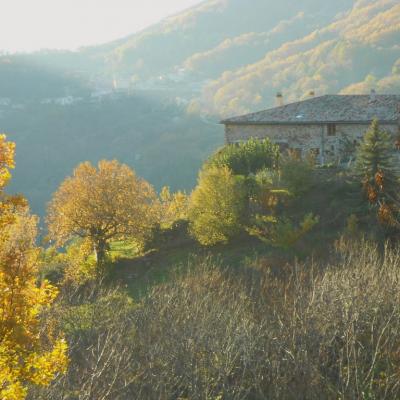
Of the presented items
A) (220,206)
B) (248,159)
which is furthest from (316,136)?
(220,206)

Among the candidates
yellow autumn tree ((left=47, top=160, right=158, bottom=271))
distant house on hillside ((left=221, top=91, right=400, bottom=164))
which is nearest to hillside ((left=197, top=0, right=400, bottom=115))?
distant house on hillside ((left=221, top=91, right=400, bottom=164))

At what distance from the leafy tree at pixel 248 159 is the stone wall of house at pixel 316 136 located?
14.2 feet

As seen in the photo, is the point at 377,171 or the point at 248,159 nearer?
the point at 377,171

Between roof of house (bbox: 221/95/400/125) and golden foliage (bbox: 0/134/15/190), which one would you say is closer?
golden foliage (bbox: 0/134/15/190)

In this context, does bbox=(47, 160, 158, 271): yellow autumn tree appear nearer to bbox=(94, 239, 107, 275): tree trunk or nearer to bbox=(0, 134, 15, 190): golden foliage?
bbox=(94, 239, 107, 275): tree trunk

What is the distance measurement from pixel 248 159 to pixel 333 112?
7779 millimetres

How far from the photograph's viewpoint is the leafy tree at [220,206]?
29516 mm

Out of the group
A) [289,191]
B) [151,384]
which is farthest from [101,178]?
[151,384]

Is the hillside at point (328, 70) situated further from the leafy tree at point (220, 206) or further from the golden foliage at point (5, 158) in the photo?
the golden foliage at point (5, 158)

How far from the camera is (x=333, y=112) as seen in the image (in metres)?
37.0

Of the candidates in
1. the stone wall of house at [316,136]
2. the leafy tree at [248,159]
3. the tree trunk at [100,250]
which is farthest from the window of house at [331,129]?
the tree trunk at [100,250]

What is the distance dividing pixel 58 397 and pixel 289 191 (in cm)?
2027

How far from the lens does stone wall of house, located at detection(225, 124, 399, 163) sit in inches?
1399

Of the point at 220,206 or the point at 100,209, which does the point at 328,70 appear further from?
the point at 220,206
